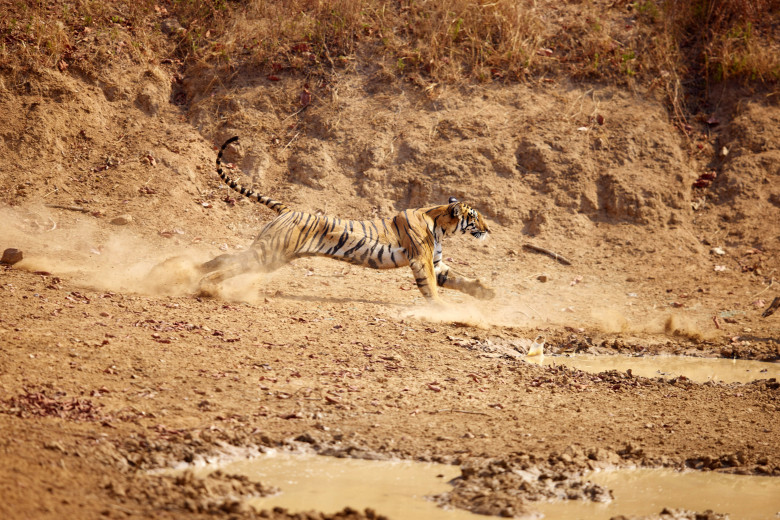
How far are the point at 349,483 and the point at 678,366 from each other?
15.4 feet

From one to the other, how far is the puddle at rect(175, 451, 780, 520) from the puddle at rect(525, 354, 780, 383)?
258 centimetres

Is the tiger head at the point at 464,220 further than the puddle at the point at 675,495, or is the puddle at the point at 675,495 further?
the tiger head at the point at 464,220

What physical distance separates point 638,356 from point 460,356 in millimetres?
2175

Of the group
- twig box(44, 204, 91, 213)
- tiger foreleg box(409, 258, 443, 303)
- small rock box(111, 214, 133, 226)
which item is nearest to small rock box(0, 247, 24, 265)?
small rock box(111, 214, 133, 226)

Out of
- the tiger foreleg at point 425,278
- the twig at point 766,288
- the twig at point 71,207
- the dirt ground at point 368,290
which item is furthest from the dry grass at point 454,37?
the tiger foreleg at point 425,278

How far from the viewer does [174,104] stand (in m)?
13.4

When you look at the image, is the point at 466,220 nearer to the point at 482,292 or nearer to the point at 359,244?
the point at 482,292

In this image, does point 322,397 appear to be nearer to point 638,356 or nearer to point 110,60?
point 638,356

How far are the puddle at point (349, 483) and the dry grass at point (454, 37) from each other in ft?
33.2

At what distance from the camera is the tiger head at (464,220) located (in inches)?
380

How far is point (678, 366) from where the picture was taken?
8.02m

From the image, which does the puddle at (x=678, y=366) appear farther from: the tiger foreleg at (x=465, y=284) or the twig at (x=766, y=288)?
the twig at (x=766, y=288)

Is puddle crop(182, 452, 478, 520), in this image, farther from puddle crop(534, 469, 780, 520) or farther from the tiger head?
the tiger head

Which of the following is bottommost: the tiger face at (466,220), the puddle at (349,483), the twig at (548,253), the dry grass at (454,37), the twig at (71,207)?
the puddle at (349,483)
